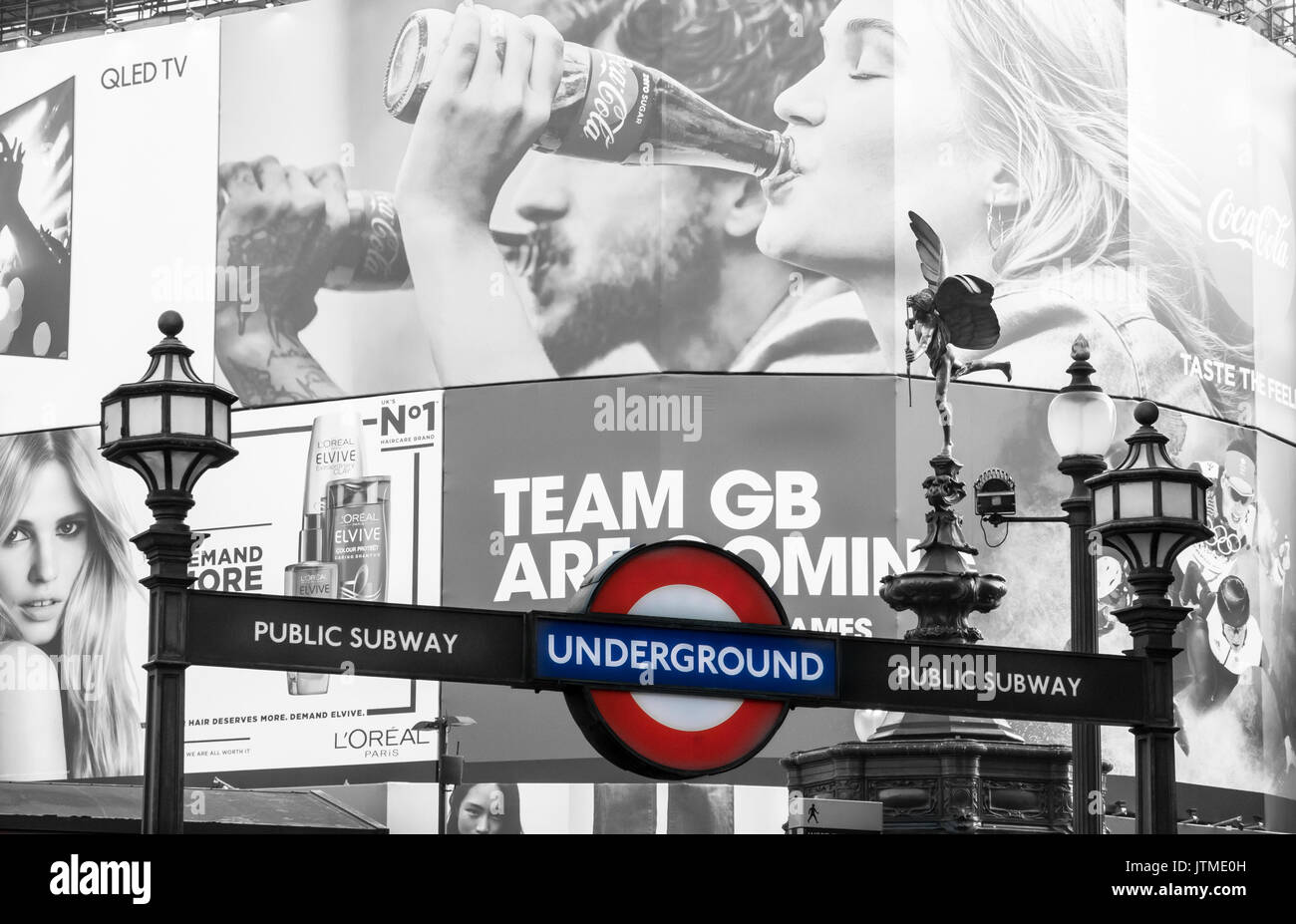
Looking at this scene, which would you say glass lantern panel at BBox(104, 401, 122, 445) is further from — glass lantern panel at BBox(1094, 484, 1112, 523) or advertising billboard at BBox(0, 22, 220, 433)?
advertising billboard at BBox(0, 22, 220, 433)

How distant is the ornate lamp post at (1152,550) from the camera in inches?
372

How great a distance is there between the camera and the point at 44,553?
1769 inches

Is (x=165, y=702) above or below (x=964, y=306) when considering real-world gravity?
below

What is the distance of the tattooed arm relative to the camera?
143ft

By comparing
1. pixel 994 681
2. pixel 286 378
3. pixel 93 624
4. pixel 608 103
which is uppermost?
pixel 608 103

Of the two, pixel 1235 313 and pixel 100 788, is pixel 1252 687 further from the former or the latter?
pixel 100 788

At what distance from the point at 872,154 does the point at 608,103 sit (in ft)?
17.1

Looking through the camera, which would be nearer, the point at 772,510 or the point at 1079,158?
the point at 772,510

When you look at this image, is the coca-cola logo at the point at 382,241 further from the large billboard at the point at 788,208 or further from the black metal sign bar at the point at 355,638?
the black metal sign bar at the point at 355,638

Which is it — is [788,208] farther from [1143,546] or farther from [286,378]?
[1143,546]

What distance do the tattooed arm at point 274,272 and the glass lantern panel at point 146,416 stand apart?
3466 centimetres

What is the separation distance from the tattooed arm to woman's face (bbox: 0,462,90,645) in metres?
4.39

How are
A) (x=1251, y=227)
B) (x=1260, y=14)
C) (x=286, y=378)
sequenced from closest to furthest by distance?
(x=286, y=378) < (x=1251, y=227) < (x=1260, y=14)

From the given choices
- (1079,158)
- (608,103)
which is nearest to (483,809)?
(608,103)
